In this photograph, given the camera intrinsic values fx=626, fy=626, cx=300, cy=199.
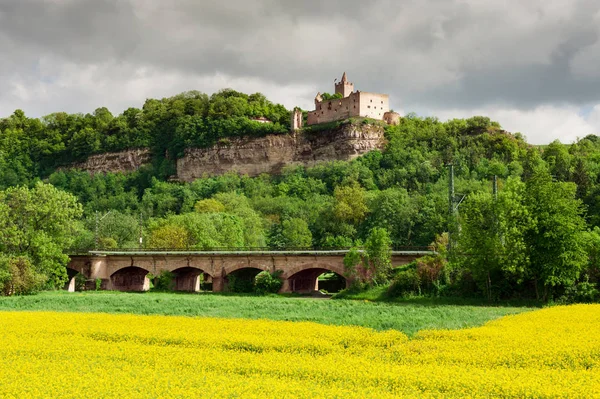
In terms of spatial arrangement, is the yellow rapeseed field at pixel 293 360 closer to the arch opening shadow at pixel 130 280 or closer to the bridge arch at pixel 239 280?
the bridge arch at pixel 239 280

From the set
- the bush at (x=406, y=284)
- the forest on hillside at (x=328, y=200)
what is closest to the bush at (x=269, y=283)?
the forest on hillside at (x=328, y=200)

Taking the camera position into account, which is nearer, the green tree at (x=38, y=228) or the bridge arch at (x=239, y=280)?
the green tree at (x=38, y=228)

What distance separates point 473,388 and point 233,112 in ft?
418

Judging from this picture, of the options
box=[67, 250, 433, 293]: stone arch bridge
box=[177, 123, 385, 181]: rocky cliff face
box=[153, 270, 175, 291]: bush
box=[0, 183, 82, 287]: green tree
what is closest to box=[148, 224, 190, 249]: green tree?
box=[67, 250, 433, 293]: stone arch bridge

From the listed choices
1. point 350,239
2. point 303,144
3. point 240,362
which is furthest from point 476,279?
point 303,144

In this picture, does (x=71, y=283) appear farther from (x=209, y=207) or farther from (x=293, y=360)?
(x=293, y=360)

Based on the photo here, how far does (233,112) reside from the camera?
465ft

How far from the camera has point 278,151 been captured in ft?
441

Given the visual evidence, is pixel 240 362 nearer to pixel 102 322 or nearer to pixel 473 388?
pixel 473 388

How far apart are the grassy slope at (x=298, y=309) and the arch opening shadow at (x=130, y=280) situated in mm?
22088

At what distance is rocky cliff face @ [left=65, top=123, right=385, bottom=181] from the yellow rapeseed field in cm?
9351

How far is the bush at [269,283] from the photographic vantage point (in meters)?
62.0

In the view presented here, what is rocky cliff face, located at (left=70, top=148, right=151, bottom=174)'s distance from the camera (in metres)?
144

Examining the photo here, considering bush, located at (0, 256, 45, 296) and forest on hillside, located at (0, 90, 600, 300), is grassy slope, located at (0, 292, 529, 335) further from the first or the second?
forest on hillside, located at (0, 90, 600, 300)
